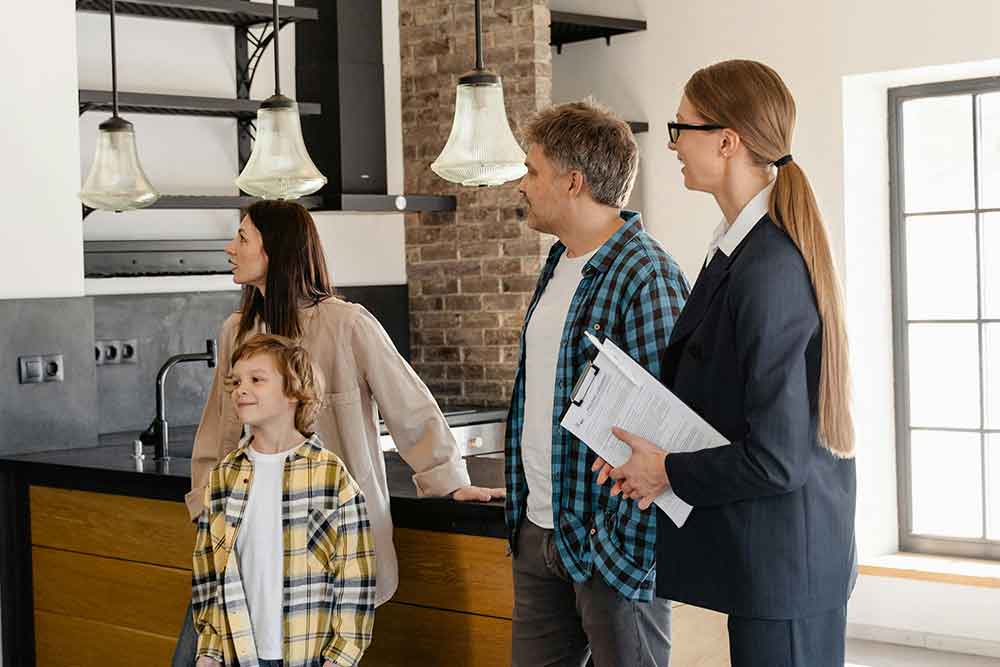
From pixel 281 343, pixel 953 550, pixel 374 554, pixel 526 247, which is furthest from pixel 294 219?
pixel 953 550

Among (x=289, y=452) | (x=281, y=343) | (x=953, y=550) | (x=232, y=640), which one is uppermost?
(x=281, y=343)

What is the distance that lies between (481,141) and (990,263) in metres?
3.03

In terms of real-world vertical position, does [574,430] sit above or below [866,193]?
below

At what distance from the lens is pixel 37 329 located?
4.15m

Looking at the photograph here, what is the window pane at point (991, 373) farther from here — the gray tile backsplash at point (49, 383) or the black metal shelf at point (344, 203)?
the gray tile backsplash at point (49, 383)

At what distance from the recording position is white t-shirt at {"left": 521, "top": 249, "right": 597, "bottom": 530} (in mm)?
2377

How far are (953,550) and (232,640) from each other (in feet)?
12.0

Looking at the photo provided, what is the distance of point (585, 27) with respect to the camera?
19.0ft

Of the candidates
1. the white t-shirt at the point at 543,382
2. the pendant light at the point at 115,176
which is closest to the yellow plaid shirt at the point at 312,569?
the white t-shirt at the point at 543,382

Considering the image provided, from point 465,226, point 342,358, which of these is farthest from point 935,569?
point 342,358

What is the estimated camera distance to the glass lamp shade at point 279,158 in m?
3.25

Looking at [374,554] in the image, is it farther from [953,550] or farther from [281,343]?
[953,550]

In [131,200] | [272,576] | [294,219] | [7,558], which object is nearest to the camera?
[272,576]

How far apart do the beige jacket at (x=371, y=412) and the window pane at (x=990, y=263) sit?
3.15 m
